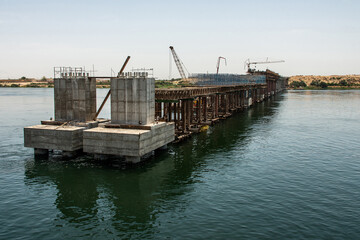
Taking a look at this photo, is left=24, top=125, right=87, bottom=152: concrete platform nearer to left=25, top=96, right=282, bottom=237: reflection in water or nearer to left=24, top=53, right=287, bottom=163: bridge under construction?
left=24, top=53, right=287, bottom=163: bridge under construction

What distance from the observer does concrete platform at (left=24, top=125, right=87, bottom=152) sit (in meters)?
36.1

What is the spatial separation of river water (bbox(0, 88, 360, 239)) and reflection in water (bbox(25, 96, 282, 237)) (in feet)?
0.26

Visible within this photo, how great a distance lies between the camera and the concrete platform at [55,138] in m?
36.1

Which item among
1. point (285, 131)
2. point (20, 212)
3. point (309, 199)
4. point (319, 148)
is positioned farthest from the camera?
point (285, 131)

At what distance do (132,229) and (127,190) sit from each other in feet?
23.5

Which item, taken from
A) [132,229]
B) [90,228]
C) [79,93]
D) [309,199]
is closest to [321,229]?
[309,199]

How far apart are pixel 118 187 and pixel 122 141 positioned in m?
6.04

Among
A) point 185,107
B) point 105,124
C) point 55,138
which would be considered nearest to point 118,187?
point 105,124

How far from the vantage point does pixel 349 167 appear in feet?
115

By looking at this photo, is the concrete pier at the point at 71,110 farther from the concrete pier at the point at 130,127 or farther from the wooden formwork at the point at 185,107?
the wooden formwork at the point at 185,107

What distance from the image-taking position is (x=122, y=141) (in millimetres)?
33312

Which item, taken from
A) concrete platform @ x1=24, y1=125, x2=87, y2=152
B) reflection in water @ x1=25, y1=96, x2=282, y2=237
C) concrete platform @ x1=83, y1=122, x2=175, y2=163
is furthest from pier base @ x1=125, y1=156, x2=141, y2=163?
concrete platform @ x1=24, y1=125, x2=87, y2=152

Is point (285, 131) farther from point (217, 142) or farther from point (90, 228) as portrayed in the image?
point (90, 228)

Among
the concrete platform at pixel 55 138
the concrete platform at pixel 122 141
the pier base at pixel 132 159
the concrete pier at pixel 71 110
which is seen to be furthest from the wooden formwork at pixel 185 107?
the concrete platform at pixel 55 138
